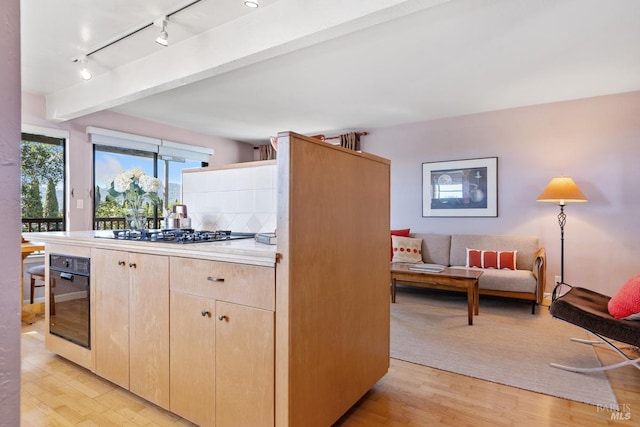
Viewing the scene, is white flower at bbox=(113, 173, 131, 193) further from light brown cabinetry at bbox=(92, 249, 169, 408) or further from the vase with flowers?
light brown cabinetry at bbox=(92, 249, 169, 408)

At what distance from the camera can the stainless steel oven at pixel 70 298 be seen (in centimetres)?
215

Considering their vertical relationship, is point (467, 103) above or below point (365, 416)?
above

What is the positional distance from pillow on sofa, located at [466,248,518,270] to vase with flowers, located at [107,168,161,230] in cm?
368

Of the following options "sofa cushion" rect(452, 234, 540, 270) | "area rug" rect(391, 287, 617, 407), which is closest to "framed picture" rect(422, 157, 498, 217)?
"sofa cushion" rect(452, 234, 540, 270)

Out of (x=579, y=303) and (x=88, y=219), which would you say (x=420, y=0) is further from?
(x=88, y=219)

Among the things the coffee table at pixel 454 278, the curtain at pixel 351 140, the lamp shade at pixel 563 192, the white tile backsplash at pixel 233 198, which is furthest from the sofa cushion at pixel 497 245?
the white tile backsplash at pixel 233 198

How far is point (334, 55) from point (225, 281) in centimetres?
227

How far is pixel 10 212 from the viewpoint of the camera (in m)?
0.43

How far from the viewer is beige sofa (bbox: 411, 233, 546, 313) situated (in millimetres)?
3693

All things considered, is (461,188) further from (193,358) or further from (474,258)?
(193,358)

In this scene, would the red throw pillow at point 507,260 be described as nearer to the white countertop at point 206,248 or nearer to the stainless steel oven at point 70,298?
the white countertop at point 206,248

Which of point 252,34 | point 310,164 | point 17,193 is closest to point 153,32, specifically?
point 252,34

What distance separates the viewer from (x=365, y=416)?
1809 millimetres

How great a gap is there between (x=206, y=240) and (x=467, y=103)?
377cm
